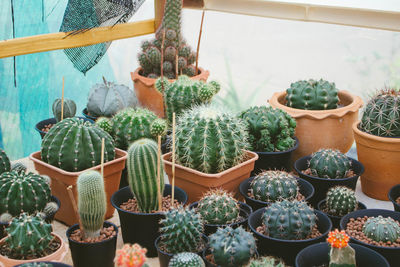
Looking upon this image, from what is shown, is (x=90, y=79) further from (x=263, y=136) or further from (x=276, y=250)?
(x=276, y=250)

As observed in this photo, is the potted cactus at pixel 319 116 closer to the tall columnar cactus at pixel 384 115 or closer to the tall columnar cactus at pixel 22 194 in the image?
the tall columnar cactus at pixel 384 115

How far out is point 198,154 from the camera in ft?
9.29

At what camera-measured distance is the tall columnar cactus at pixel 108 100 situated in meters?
3.73

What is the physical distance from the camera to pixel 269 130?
3.25m

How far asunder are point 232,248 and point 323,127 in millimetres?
1638

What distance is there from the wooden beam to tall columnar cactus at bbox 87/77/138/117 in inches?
18.6

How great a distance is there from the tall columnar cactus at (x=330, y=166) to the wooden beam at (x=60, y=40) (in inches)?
65.1

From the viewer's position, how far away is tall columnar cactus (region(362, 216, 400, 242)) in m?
2.39

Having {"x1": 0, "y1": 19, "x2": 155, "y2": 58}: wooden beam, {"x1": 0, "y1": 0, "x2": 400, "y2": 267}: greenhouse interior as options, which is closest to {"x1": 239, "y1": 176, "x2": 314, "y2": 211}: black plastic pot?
{"x1": 0, "y1": 0, "x2": 400, "y2": 267}: greenhouse interior

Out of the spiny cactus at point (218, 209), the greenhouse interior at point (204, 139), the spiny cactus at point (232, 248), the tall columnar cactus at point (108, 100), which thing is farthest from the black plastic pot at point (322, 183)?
the tall columnar cactus at point (108, 100)

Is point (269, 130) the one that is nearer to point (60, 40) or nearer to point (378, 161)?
point (378, 161)

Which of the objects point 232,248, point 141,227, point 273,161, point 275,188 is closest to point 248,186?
point 275,188

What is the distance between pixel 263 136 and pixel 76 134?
123 centimetres

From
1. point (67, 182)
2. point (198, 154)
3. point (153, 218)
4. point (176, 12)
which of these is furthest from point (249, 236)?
point (176, 12)
